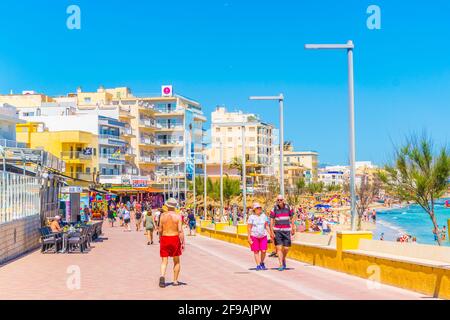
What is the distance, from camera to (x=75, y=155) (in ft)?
260

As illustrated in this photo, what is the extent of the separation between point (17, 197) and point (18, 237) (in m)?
1.18

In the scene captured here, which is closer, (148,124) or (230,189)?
(230,189)

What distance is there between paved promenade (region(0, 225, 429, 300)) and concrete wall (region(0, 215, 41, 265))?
541 millimetres

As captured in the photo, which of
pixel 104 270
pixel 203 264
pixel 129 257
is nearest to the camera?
pixel 104 270

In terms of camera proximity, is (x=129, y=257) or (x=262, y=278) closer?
(x=262, y=278)

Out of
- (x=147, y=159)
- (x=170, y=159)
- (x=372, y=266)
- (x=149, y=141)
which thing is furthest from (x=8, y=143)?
(x=170, y=159)

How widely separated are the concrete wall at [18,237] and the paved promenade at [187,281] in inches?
21.3

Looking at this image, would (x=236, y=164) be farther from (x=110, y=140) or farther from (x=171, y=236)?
(x=171, y=236)
